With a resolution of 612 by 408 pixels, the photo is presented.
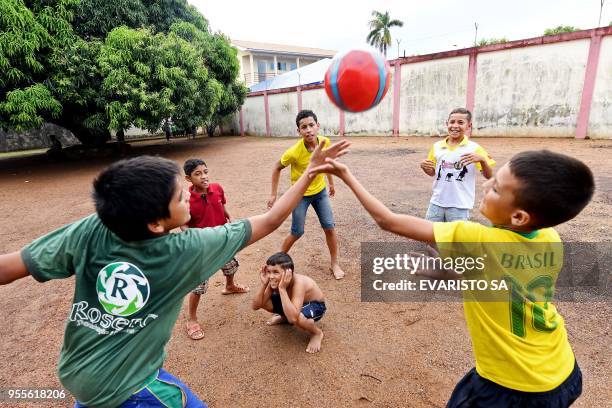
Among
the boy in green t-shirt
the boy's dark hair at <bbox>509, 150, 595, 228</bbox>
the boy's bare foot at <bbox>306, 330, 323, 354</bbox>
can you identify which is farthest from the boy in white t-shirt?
the boy in green t-shirt

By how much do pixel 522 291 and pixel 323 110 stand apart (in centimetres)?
1945

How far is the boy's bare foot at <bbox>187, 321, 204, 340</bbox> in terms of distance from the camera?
A: 118 inches

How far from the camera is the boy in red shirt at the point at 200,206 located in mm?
3057

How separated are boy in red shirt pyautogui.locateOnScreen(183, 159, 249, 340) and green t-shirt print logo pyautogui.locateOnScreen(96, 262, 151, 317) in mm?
1729

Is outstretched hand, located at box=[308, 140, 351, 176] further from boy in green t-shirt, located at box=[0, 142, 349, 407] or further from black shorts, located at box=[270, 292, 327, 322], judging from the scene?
black shorts, located at box=[270, 292, 327, 322]

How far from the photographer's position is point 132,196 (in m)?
1.23

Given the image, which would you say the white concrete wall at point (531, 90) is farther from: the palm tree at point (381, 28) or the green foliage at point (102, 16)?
the palm tree at point (381, 28)

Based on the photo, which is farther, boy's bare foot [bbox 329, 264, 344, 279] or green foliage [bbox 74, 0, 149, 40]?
green foliage [bbox 74, 0, 149, 40]

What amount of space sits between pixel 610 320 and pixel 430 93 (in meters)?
14.0

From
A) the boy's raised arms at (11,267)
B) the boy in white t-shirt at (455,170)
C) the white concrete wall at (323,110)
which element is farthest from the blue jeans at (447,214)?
the white concrete wall at (323,110)

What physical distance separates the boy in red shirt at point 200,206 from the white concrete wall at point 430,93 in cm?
1378

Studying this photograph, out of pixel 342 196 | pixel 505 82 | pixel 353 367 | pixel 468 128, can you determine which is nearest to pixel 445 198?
pixel 468 128

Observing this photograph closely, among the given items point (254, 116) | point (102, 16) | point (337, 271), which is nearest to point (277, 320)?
point (337, 271)

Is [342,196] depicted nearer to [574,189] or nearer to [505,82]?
[574,189]
